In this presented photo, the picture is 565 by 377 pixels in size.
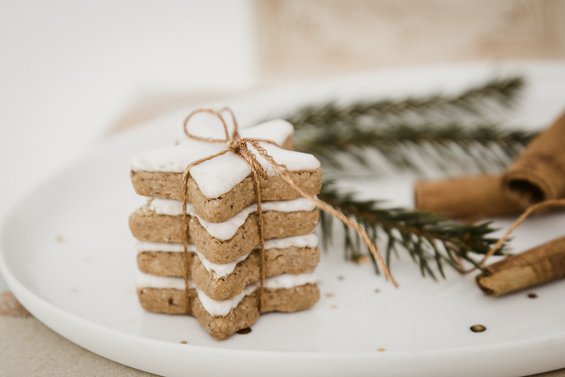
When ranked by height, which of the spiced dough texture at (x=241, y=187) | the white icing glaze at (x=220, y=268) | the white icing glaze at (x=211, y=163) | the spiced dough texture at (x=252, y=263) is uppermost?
the white icing glaze at (x=211, y=163)

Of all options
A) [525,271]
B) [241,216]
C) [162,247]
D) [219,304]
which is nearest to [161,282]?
[162,247]

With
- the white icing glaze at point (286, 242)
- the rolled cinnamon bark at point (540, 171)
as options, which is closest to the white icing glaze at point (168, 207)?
the white icing glaze at point (286, 242)

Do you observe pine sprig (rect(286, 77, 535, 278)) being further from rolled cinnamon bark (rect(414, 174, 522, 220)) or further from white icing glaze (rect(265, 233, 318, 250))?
white icing glaze (rect(265, 233, 318, 250))

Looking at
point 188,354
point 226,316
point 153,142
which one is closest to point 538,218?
point 226,316

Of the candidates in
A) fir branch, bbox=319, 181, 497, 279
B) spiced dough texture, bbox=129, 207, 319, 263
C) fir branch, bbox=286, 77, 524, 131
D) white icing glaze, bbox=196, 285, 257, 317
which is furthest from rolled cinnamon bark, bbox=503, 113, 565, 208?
white icing glaze, bbox=196, 285, 257, 317

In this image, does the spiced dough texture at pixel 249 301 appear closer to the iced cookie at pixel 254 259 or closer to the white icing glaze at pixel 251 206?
the iced cookie at pixel 254 259

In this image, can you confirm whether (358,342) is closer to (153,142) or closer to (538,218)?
(538,218)
